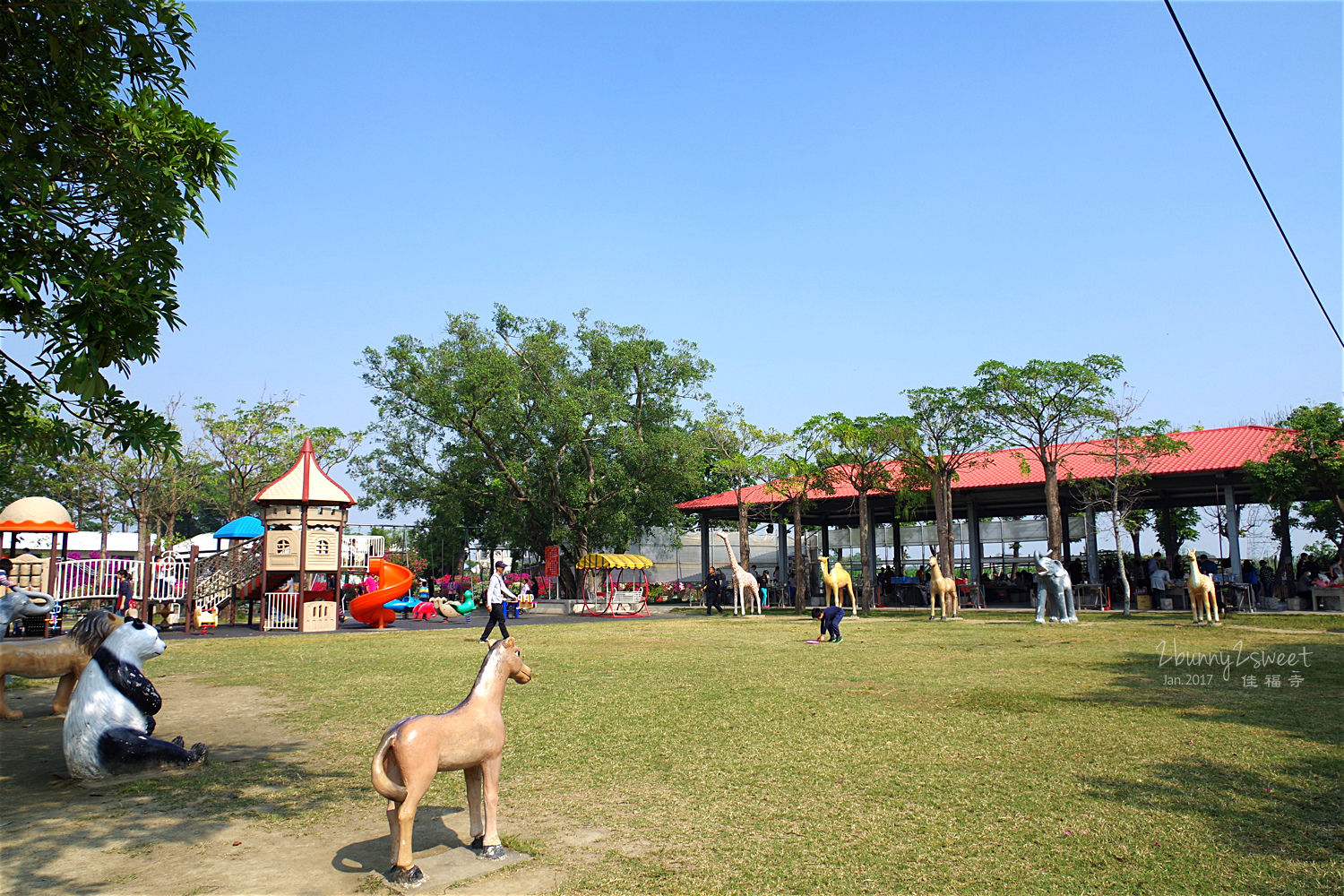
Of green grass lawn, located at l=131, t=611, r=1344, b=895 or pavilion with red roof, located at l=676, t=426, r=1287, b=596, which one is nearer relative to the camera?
green grass lawn, located at l=131, t=611, r=1344, b=895

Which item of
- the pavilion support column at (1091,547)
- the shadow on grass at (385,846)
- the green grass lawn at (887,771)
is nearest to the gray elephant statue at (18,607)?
the green grass lawn at (887,771)

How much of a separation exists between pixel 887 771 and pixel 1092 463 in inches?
958

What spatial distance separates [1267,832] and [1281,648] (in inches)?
408

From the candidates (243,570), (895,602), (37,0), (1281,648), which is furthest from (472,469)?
(37,0)

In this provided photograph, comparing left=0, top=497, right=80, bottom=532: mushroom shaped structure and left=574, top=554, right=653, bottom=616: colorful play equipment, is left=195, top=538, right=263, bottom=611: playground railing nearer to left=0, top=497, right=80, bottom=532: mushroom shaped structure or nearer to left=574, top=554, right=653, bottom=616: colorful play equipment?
left=0, top=497, right=80, bottom=532: mushroom shaped structure

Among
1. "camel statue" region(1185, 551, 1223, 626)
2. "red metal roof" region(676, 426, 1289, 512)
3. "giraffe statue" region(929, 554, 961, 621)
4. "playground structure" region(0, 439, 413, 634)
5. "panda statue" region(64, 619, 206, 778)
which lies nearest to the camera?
"panda statue" region(64, 619, 206, 778)

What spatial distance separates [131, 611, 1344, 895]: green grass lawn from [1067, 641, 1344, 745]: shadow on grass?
0.06 meters

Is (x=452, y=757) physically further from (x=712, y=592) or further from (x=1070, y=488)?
(x=1070, y=488)

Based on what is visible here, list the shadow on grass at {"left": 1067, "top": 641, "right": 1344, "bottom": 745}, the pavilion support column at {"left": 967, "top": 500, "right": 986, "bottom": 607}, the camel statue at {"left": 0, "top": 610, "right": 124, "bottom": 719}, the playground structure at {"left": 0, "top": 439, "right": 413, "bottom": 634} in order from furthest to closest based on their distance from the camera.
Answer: the pavilion support column at {"left": 967, "top": 500, "right": 986, "bottom": 607}
the playground structure at {"left": 0, "top": 439, "right": 413, "bottom": 634}
the camel statue at {"left": 0, "top": 610, "right": 124, "bottom": 719}
the shadow on grass at {"left": 1067, "top": 641, "right": 1344, "bottom": 745}

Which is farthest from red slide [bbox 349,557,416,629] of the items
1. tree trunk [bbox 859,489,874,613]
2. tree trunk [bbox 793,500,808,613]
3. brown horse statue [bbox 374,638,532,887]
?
brown horse statue [bbox 374,638,532,887]

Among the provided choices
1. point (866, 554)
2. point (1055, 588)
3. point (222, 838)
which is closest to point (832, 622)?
point (1055, 588)

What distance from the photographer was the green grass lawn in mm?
3941

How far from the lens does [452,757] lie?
4.04 m

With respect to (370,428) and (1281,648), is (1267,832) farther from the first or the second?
(370,428)
